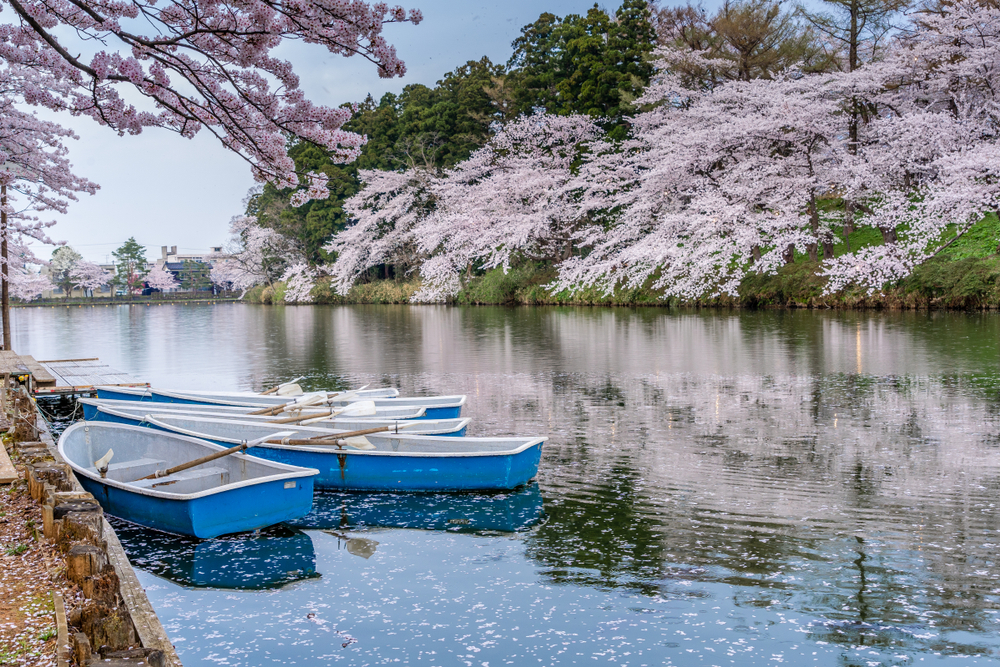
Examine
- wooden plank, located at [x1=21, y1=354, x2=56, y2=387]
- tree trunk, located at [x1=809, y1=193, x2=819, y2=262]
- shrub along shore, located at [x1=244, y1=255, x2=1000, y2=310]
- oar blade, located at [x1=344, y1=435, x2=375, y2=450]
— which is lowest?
oar blade, located at [x1=344, y1=435, x2=375, y2=450]

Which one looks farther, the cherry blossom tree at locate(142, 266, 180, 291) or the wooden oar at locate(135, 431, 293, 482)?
the cherry blossom tree at locate(142, 266, 180, 291)

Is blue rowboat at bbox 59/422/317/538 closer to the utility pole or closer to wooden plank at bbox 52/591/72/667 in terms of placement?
wooden plank at bbox 52/591/72/667

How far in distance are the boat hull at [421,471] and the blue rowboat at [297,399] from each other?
1921 millimetres

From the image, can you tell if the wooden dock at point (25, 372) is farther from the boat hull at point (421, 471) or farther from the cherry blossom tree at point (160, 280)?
the cherry blossom tree at point (160, 280)

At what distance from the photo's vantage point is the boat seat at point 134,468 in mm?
7648

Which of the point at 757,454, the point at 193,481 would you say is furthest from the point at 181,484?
the point at 757,454

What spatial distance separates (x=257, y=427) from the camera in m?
8.74

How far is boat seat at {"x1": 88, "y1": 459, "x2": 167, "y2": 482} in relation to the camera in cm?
765

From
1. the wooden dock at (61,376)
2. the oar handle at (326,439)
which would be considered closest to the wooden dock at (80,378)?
the wooden dock at (61,376)

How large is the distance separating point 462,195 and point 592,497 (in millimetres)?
35391

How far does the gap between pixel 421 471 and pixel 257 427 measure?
2124 mm

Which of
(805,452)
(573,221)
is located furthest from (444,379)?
(573,221)

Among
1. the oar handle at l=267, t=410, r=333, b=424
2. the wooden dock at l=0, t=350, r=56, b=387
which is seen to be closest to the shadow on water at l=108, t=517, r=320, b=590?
the oar handle at l=267, t=410, r=333, b=424

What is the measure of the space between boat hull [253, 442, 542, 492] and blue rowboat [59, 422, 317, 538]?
84 cm
